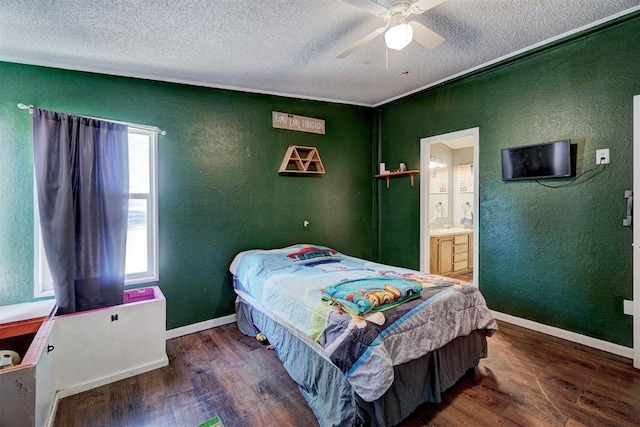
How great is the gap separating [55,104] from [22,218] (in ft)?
3.28

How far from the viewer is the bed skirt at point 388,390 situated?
1640mm

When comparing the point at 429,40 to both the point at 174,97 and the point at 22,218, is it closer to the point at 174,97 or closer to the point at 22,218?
the point at 174,97

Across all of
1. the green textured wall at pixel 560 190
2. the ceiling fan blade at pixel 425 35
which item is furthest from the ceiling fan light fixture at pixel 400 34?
the green textured wall at pixel 560 190

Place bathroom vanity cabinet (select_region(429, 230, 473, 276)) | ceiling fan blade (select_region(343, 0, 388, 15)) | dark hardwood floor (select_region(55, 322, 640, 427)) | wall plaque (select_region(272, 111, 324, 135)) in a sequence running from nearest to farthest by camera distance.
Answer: ceiling fan blade (select_region(343, 0, 388, 15)) → dark hardwood floor (select_region(55, 322, 640, 427)) → wall plaque (select_region(272, 111, 324, 135)) → bathroom vanity cabinet (select_region(429, 230, 473, 276))

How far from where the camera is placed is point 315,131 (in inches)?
156

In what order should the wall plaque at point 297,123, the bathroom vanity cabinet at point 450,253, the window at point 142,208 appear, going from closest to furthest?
the window at point 142,208 < the wall plaque at point 297,123 < the bathroom vanity cabinet at point 450,253

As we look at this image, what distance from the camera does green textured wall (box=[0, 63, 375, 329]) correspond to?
8.20ft

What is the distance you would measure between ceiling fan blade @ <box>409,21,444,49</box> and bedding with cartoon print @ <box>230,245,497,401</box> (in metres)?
1.61

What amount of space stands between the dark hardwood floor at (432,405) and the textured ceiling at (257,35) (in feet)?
8.22

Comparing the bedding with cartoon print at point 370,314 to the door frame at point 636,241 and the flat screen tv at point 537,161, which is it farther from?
the flat screen tv at point 537,161

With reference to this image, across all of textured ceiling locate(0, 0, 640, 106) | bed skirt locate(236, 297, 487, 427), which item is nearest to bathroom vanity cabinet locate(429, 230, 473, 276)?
bed skirt locate(236, 297, 487, 427)

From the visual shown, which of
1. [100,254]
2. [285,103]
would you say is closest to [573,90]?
[285,103]

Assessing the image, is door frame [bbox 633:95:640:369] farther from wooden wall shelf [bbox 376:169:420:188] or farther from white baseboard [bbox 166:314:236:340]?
white baseboard [bbox 166:314:236:340]

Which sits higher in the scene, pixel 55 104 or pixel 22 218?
pixel 55 104
